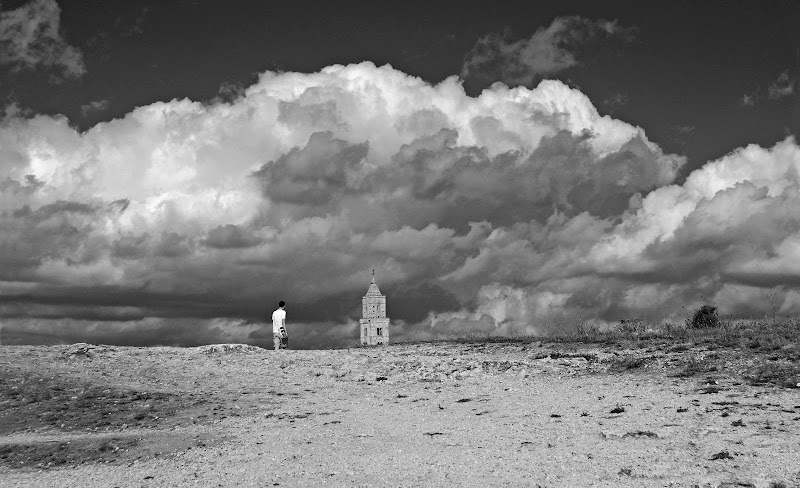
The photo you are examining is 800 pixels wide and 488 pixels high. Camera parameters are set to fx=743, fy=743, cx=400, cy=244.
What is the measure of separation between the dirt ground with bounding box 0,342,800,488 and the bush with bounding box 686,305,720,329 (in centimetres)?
572

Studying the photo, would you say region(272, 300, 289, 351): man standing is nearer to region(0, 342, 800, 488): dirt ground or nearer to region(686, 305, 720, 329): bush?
region(0, 342, 800, 488): dirt ground

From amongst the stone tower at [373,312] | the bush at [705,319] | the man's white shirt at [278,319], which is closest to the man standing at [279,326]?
the man's white shirt at [278,319]

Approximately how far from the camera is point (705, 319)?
29.4 metres

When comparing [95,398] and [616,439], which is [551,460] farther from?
[95,398]

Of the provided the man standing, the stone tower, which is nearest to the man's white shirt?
the man standing

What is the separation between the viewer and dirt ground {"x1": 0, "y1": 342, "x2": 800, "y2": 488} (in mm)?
12180

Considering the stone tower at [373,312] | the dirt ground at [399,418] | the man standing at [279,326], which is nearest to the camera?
the dirt ground at [399,418]

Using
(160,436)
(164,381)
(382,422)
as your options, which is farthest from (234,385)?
(382,422)

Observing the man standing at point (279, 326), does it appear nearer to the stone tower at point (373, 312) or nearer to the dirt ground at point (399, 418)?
the dirt ground at point (399, 418)

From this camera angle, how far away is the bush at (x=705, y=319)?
92.4 feet

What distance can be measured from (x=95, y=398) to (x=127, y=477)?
658 centimetres

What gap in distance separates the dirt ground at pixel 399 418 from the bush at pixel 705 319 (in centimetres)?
572

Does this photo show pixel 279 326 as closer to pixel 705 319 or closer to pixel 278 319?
pixel 278 319

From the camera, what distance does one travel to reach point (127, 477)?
44.5 ft
